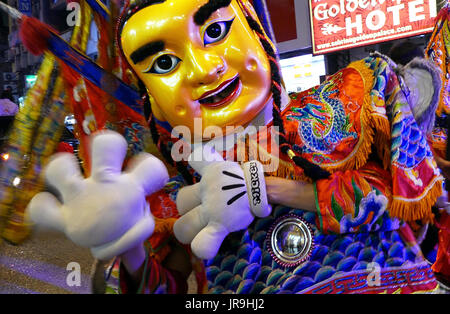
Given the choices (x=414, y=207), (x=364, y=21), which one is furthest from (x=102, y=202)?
(x=364, y=21)

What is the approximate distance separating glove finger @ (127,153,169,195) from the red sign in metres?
2.81

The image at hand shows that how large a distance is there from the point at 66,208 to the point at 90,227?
6cm

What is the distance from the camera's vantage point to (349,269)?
903 mm

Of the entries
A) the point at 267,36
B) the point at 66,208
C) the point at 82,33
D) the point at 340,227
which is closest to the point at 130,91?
the point at 82,33

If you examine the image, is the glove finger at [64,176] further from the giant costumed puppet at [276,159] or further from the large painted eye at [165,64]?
the large painted eye at [165,64]

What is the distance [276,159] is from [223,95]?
0.18 metres

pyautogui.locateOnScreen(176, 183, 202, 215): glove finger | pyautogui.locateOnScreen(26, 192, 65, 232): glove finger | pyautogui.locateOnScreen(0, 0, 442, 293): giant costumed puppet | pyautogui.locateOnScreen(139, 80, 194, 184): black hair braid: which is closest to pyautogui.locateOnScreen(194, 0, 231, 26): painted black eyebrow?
pyautogui.locateOnScreen(0, 0, 442, 293): giant costumed puppet

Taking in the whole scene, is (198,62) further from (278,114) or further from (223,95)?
(278,114)

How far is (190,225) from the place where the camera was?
86cm

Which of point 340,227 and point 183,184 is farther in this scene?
point 183,184

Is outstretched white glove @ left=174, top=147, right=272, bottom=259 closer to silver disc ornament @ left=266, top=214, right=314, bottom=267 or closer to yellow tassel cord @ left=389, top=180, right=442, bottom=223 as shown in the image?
silver disc ornament @ left=266, top=214, right=314, bottom=267

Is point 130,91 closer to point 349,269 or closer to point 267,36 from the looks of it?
point 267,36

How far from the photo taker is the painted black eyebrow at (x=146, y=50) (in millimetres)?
885

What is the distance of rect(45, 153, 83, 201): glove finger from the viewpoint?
70cm
